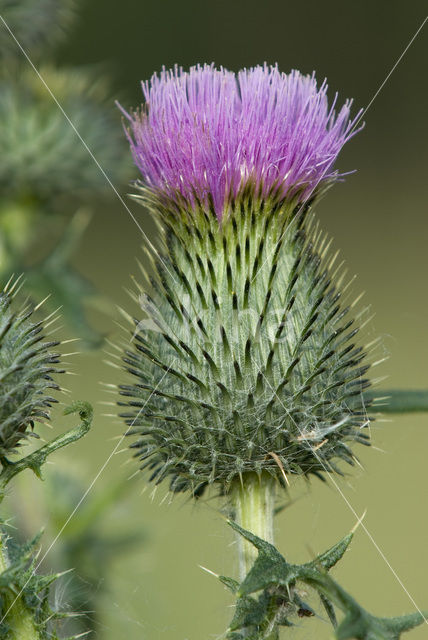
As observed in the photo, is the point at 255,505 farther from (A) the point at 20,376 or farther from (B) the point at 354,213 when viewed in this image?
(B) the point at 354,213

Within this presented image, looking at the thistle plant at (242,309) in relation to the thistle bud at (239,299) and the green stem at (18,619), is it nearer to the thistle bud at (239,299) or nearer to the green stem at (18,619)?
the thistle bud at (239,299)

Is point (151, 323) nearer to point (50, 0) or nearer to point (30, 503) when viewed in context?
point (30, 503)

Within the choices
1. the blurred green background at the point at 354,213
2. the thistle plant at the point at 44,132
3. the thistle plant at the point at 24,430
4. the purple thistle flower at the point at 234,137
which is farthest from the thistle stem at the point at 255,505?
the blurred green background at the point at 354,213

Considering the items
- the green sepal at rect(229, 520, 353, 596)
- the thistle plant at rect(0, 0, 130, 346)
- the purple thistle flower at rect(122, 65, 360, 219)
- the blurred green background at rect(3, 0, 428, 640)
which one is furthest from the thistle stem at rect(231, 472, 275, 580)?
the blurred green background at rect(3, 0, 428, 640)

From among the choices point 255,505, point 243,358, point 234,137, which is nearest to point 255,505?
point 255,505

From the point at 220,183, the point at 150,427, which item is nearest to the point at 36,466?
the point at 150,427

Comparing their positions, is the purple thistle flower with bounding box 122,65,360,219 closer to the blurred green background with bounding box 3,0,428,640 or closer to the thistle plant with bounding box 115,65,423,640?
the thistle plant with bounding box 115,65,423,640
